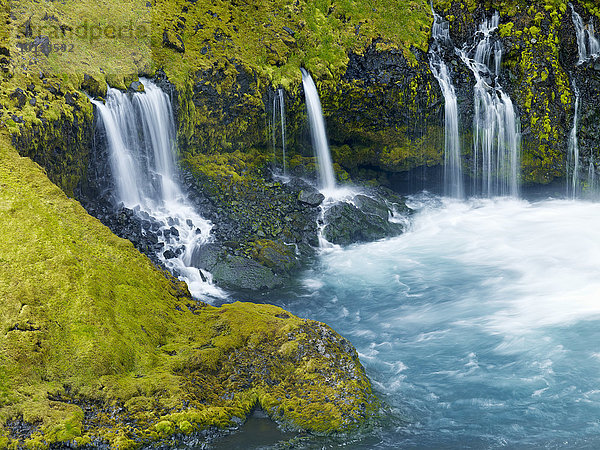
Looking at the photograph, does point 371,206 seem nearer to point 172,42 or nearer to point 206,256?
point 206,256

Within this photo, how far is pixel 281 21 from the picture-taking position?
81.8ft

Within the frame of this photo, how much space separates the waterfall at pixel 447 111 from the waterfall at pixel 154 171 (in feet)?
37.6

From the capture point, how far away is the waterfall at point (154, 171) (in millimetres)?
19312

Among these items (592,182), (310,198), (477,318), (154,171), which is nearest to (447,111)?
(592,182)

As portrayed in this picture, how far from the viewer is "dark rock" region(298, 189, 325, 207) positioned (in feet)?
73.8

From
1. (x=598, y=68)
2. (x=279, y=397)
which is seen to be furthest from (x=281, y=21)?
(x=279, y=397)

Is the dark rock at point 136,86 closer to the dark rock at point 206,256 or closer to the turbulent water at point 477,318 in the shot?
the dark rock at point 206,256

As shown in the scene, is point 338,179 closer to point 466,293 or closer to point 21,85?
point 466,293

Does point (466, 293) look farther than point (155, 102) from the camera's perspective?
No

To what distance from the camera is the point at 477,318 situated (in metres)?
16.0

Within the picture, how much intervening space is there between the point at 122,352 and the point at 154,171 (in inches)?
476

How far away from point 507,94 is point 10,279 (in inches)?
837

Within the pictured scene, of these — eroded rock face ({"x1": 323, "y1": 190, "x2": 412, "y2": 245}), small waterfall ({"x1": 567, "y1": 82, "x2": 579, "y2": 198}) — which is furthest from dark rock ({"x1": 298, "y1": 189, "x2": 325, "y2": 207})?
small waterfall ({"x1": 567, "y1": 82, "x2": 579, "y2": 198})

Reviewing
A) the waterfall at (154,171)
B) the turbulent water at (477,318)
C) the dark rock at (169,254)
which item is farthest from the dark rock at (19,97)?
the turbulent water at (477,318)
